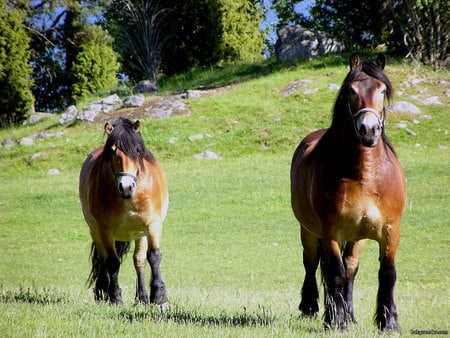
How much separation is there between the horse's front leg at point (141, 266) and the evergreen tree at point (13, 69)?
25175 mm

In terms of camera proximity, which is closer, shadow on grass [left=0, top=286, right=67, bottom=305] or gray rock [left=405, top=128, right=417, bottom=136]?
shadow on grass [left=0, top=286, right=67, bottom=305]

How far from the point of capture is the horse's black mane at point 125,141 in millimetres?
7445

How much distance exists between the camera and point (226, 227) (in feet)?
51.0

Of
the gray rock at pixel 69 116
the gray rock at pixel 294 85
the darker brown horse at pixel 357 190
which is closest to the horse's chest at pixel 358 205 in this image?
the darker brown horse at pixel 357 190

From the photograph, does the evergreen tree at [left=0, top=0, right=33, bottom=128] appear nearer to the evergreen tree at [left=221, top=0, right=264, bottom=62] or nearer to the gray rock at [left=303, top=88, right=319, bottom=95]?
the evergreen tree at [left=221, top=0, right=264, bottom=62]

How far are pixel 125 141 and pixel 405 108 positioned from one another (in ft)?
59.3

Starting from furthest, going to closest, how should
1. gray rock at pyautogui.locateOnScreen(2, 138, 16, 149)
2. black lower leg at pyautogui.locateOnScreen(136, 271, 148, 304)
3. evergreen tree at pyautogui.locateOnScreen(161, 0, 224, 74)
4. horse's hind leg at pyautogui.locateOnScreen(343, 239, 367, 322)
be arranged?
1. evergreen tree at pyautogui.locateOnScreen(161, 0, 224, 74)
2. gray rock at pyautogui.locateOnScreen(2, 138, 16, 149)
3. black lower leg at pyautogui.locateOnScreen(136, 271, 148, 304)
4. horse's hind leg at pyautogui.locateOnScreen(343, 239, 367, 322)

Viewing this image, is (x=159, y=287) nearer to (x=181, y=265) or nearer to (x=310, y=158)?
(x=310, y=158)

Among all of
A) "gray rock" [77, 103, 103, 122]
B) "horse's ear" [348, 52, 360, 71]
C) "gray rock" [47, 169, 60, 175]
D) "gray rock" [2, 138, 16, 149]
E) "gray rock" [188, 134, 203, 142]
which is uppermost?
"horse's ear" [348, 52, 360, 71]

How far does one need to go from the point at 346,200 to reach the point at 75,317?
8.94ft

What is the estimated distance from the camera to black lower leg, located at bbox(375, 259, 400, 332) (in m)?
5.77

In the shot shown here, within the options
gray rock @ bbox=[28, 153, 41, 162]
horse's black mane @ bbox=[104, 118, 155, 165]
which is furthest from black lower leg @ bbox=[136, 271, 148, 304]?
gray rock @ bbox=[28, 153, 41, 162]

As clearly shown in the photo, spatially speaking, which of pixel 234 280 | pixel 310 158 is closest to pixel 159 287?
pixel 310 158

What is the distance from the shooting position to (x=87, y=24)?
112ft
